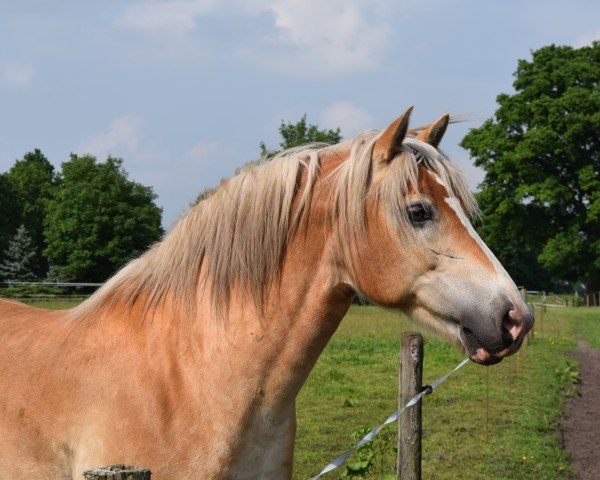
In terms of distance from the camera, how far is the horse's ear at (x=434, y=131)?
338cm

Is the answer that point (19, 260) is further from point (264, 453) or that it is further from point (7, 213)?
point (264, 453)

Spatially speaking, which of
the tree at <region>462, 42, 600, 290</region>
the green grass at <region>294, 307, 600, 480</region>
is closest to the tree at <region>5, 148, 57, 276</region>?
the tree at <region>462, 42, 600, 290</region>

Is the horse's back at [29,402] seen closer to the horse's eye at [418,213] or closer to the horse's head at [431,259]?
the horse's head at [431,259]

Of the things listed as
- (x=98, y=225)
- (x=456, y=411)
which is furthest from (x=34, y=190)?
(x=456, y=411)

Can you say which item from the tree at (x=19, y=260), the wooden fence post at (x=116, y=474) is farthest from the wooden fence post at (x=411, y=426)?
the tree at (x=19, y=260)

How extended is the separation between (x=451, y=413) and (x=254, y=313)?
26.4 feet

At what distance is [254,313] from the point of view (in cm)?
316

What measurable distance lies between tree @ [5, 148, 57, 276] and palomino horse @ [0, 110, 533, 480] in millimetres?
59566

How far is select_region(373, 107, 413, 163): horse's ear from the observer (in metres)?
3.07

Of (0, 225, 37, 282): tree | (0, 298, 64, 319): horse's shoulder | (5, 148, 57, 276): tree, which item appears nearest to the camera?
(0, 298, 64, 319): horse's shoulder

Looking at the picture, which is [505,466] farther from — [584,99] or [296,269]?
[584,99]

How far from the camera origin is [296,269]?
3189 mm

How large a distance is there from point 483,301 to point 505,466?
18.6ft

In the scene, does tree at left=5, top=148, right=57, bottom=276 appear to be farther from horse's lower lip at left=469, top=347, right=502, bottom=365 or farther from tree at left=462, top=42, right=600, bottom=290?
horse's lower lip at left=469, top=347, right=502, bottom=365
